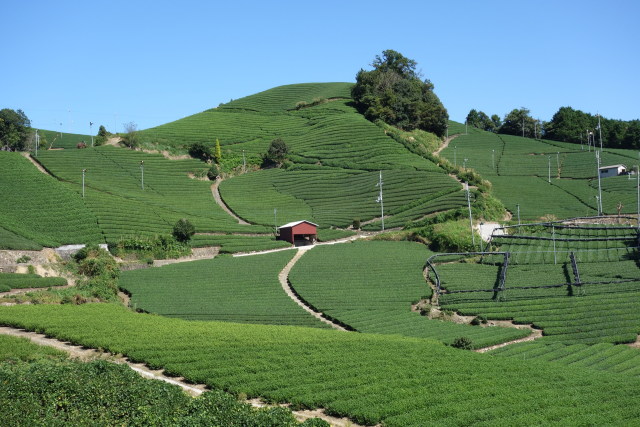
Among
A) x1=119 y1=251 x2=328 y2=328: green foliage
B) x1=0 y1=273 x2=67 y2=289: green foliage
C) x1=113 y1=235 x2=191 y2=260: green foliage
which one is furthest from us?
x1=113 y1=235 x2=191 y2=260: green foliage

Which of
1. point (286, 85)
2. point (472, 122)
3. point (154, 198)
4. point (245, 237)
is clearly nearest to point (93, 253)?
point (245, 237)

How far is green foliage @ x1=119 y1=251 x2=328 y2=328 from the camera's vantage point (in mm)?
40344

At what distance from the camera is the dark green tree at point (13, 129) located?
99.1 m

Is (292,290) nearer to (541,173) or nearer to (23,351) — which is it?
(23,351)

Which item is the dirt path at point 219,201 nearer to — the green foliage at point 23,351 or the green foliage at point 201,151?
the green foliage at point 201,151

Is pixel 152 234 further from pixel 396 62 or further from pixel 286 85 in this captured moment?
pixel 286 85

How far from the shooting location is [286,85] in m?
156

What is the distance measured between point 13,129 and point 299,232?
55786 mm

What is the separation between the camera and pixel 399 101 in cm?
11106

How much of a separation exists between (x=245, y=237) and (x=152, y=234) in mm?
9748

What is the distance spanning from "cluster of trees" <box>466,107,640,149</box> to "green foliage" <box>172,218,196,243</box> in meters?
86.2

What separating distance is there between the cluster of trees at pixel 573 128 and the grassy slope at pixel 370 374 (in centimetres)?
10493

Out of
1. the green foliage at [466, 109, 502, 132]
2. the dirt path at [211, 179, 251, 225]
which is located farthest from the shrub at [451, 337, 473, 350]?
the green foliage at [466, 109, 502, 132]

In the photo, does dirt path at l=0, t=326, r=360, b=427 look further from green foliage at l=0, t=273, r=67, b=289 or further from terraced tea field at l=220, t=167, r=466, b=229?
terraced tea field at l=220, t=167, r=466, b=229
